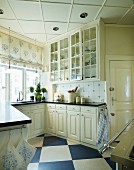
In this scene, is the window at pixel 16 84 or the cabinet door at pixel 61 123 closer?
the cabinet door at pixel 61 123

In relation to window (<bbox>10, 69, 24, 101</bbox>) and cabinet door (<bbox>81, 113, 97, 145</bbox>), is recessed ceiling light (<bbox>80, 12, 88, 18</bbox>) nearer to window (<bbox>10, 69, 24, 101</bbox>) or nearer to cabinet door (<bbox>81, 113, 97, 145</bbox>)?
cabinet door (<bbox>81, 113, 97, 145</bbox>)

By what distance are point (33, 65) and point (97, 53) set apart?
7.02ft

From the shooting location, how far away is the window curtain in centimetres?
338

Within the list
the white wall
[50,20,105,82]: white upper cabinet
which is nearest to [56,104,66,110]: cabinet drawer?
[50,20,105,82]: white upper cabinet

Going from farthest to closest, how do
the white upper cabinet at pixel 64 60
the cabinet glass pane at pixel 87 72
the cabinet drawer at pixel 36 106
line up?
the white upper cabinet at pixel 64 60
the cabinet drawer at pixel 36 106
the cabinet glass pane at pixel 87 72

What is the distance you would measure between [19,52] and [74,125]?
8.32 ft

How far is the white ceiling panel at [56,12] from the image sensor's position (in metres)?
2.49

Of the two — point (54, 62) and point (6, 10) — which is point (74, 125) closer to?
point (54, 62)

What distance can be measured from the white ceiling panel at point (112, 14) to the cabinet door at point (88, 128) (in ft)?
7.07

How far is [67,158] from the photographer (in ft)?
8.04

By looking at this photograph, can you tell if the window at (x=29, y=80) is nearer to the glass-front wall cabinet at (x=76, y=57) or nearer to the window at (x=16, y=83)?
the window at (x=16, y=83)

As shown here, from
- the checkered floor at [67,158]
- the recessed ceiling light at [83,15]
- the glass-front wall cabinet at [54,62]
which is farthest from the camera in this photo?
the glass-front wall cabinet at [54,62]

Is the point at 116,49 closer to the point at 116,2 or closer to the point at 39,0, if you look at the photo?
the point at 116,2

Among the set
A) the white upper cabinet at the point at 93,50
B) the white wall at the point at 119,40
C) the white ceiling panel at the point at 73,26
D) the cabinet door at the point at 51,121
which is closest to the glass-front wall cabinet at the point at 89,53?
the white upper cabinet at the point at 93,50
